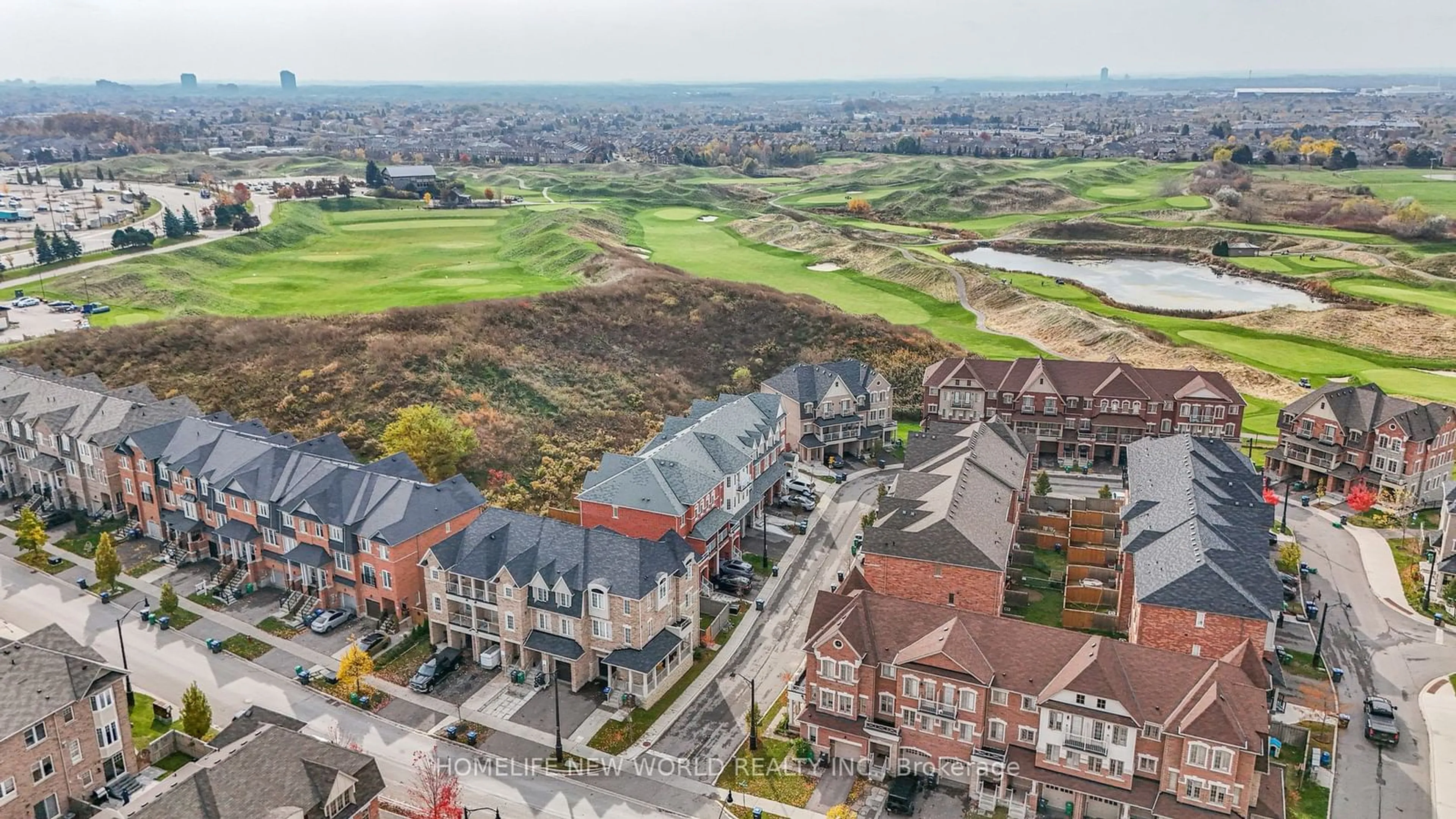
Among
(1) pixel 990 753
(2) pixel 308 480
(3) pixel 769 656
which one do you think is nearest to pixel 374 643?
(2) pixel 308 480

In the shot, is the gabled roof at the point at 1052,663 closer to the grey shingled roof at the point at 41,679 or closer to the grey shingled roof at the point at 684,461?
the grey shingled roof at the point at 684,461

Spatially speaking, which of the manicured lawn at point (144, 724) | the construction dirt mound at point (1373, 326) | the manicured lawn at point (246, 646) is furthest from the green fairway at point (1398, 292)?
the manicured lawn at point (144, 724)

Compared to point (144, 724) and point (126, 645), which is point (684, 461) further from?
point (126, 645)

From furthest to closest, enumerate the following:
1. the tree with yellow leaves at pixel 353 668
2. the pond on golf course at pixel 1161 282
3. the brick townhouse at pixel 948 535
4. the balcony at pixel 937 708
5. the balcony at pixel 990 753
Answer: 1. the pond on golf course at pixel 1161 282
2. the brick townhouse at pixel 948 535
3. the tree with yellow leaves at pixel 353 668
4. the balcony at pixel 937 708
5. the balcony at pixel 990 753

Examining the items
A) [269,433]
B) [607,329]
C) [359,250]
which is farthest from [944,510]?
[359,250]

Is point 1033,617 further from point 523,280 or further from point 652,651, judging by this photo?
point 523,280

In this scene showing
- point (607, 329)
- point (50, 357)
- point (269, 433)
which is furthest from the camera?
point (607, 329)
